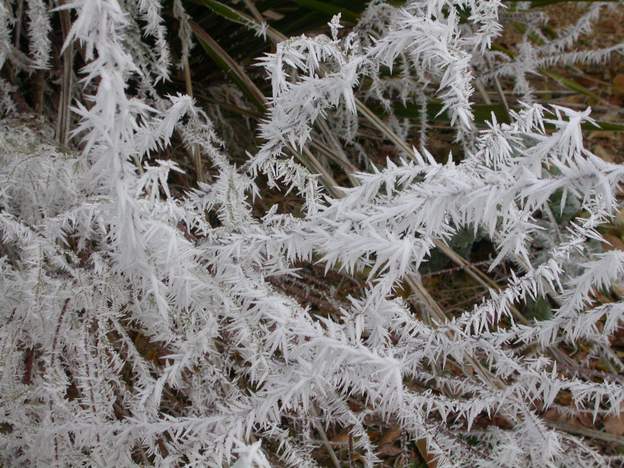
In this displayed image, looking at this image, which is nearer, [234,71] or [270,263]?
[270,263]

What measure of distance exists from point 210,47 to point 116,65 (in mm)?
753

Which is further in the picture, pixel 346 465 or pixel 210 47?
pixel 210 47

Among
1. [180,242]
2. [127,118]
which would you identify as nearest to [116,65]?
[127,118]

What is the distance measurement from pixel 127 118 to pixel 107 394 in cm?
38

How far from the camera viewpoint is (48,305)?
0.62 meters

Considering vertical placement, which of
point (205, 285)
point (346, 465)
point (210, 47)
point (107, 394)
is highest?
point (210, 47)

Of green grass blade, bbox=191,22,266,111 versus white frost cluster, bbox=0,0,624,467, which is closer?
white frost cluster, bbox=0,0,624,467

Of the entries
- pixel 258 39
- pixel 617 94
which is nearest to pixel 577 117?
pixel 258 39

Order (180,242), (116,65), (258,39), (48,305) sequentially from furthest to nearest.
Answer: (258,39) → (48,305) → (180,242) → (116,65)

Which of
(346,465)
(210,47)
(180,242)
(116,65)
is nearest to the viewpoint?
(116,65)

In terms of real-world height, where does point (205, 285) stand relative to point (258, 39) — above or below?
below

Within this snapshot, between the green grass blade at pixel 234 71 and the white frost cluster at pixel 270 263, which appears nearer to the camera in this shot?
the white frost cluster at pixel 270 263

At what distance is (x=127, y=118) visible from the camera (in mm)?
346

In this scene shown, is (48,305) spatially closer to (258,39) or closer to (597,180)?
(597,180)
